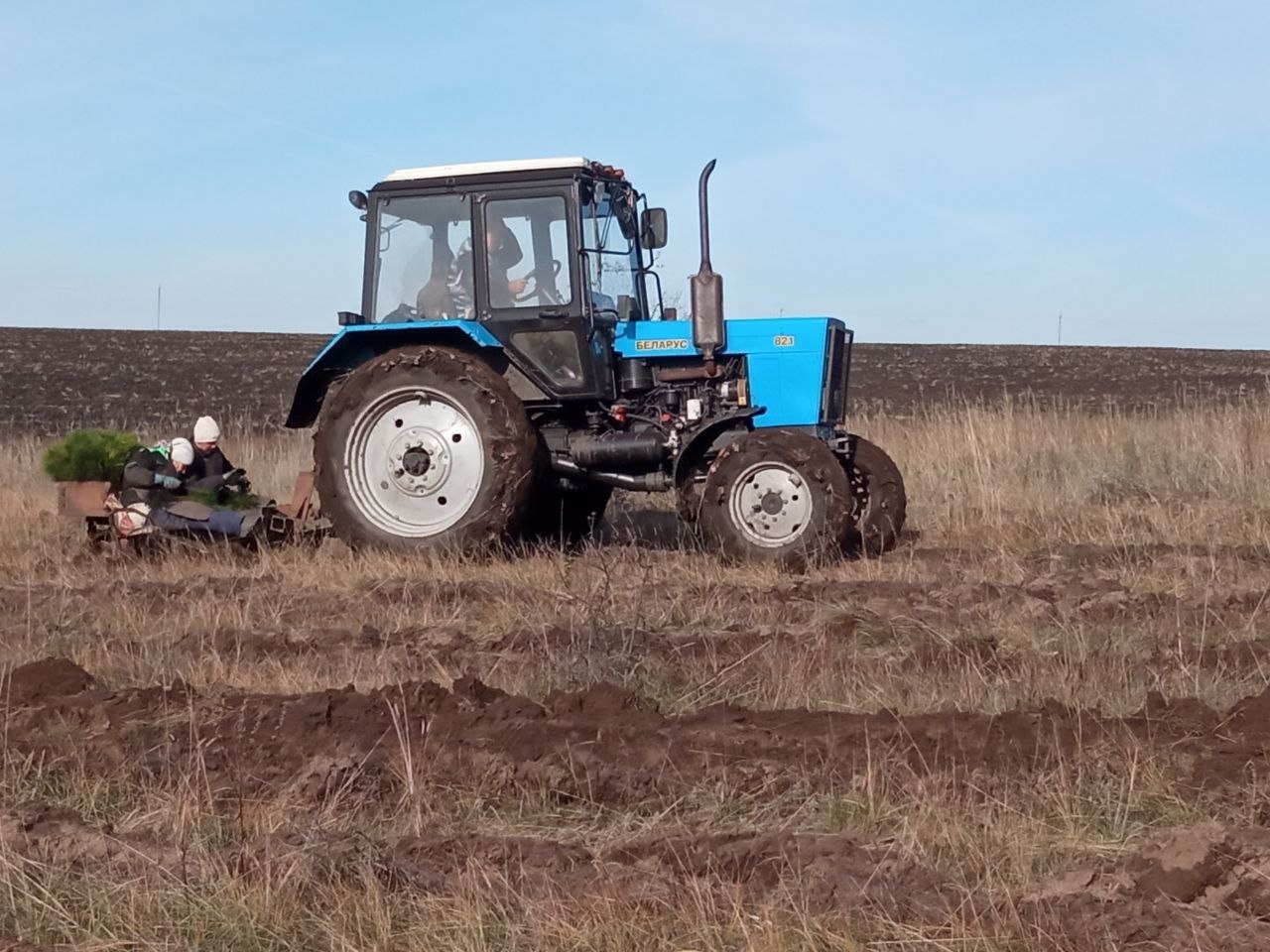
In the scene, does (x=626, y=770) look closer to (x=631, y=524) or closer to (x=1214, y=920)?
(x=1214, y=920)

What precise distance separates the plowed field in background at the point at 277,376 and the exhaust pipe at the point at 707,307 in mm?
10485

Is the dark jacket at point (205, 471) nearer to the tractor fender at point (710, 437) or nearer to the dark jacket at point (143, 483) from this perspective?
the dark jacket at point (143, 483)

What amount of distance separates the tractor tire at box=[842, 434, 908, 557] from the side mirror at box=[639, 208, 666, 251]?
163 cm

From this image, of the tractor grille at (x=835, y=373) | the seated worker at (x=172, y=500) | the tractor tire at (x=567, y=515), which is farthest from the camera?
the tractor tire at (x=567, y=515)

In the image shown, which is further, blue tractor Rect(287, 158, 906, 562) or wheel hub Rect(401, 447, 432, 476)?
wheel hub Rect(401, 447, 432, 476)

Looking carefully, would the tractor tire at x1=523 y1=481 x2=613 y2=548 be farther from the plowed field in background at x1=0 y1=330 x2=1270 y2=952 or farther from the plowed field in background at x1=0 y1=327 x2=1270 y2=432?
the plowed field in background at x1=0 y1=327 x2=1270 y2=432

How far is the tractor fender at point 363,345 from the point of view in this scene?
8.73 meters

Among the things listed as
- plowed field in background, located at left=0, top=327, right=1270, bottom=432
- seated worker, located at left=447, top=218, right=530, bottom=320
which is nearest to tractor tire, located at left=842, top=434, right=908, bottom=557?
seated worker, located at left=447, top=218, right=530, bottom=320

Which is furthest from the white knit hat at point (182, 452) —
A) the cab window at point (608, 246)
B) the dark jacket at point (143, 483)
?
the cab window at point (608, 246)

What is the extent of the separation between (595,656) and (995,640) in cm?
154

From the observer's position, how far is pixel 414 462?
8.76m

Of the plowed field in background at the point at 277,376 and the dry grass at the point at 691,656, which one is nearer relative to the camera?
the dry grass at the point at 691,656

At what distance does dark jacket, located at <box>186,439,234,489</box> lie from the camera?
937cm

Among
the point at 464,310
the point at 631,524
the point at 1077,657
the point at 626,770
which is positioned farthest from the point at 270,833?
the point at 631,524
